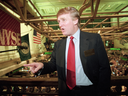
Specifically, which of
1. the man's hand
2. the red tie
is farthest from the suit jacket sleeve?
the man's hand

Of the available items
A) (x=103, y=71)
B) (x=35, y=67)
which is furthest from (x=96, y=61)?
(x=35, y=67)

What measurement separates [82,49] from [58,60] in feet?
1.36

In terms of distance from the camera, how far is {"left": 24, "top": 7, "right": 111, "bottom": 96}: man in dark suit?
1.05 meters

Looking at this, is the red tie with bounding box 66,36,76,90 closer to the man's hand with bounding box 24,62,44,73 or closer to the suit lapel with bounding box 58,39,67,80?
the suit lapel with bounding box 58,39,67,80

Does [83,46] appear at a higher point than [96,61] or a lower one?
higher

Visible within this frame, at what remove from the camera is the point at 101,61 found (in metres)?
1.04

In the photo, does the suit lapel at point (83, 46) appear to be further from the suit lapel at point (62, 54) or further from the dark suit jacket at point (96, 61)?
the suit lapel at point (62, 54)

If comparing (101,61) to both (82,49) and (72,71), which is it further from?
(72,71)

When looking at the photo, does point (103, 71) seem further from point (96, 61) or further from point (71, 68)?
point (71, 68)

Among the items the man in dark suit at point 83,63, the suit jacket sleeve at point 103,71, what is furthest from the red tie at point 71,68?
the suit jacket sleeve at point 103,71

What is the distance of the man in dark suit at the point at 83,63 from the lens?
1.05 meters

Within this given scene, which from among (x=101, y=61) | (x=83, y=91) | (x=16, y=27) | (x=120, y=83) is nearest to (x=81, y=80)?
(x=83, y=91)

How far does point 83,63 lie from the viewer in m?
1.06

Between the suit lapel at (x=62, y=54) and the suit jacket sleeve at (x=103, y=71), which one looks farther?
the suit lapel at (x=62, y=54)
